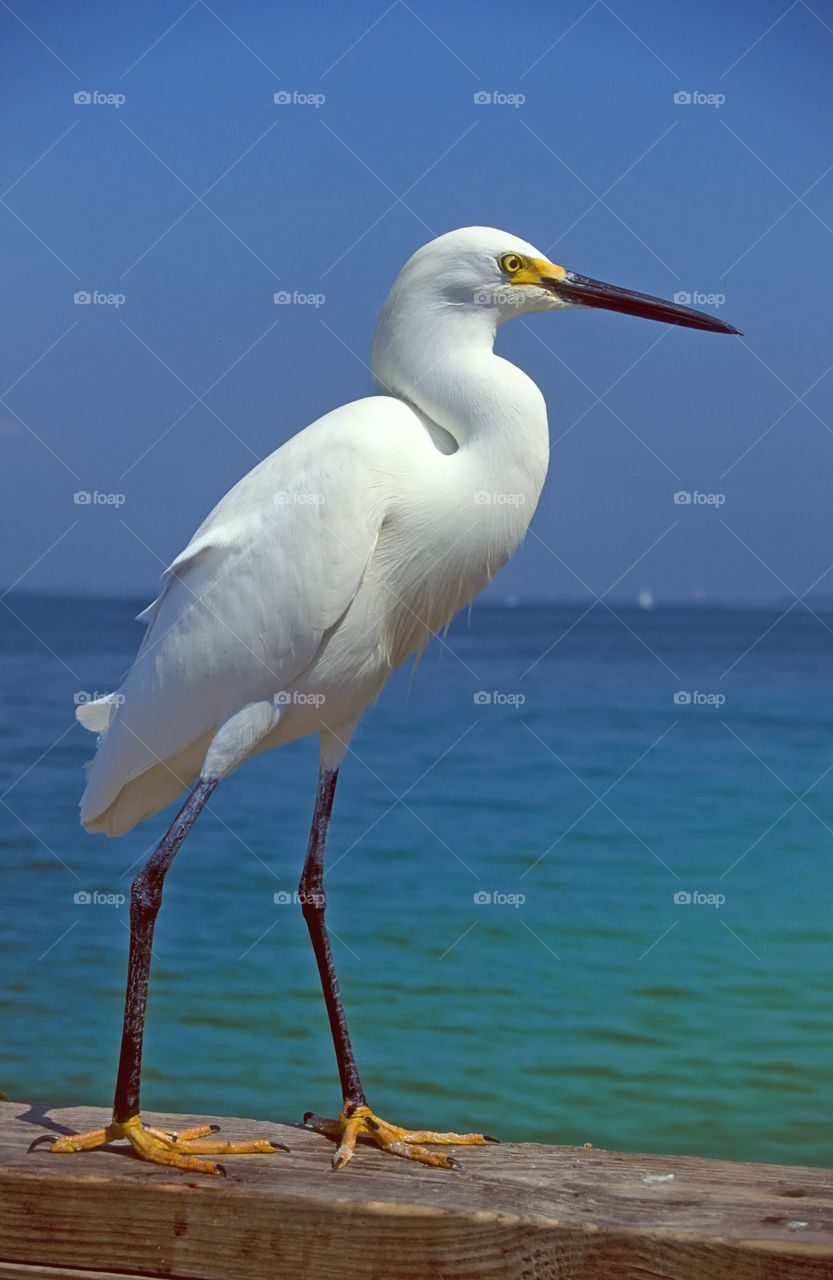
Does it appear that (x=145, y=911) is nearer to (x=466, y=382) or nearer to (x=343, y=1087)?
(x=343, y=1087)

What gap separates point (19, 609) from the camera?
23781 mm

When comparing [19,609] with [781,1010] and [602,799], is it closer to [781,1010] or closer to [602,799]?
[602,799]

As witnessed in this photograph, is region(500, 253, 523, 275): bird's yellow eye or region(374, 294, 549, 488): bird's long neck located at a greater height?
region(500, 253, 523, 275): bird's yellow eye

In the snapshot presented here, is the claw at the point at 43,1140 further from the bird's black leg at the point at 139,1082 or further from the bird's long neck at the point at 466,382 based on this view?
the bird's long neck at the point at 466,382

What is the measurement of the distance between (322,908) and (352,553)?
2.26ft

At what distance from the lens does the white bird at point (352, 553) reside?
92.0 inches

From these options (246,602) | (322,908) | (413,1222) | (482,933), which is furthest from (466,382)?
(482,933)

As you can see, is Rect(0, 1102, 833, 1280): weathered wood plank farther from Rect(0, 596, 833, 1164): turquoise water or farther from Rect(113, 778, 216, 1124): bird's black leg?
Rect(0, 596, 833, 1164): turquoise water

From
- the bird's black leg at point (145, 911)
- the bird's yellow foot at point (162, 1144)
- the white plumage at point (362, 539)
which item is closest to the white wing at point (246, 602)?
the white plumage at point (362, 539)

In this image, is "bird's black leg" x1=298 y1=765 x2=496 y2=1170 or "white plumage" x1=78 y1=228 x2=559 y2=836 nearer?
"bird's black leg" x1=298 y1=765 x2=496 y2=1170

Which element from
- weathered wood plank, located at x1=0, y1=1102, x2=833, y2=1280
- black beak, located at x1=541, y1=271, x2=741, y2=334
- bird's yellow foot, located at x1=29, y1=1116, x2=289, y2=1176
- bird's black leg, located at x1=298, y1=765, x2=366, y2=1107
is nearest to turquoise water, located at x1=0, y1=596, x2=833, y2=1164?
bird's black leg, located at x1=298, y1=765, x2=366, y2=1107

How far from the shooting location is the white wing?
2334 millimetres

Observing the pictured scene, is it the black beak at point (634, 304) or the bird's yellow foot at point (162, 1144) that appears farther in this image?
the black beak at point (634, 304)

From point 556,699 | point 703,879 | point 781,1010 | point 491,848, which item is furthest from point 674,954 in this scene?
point 556,699
